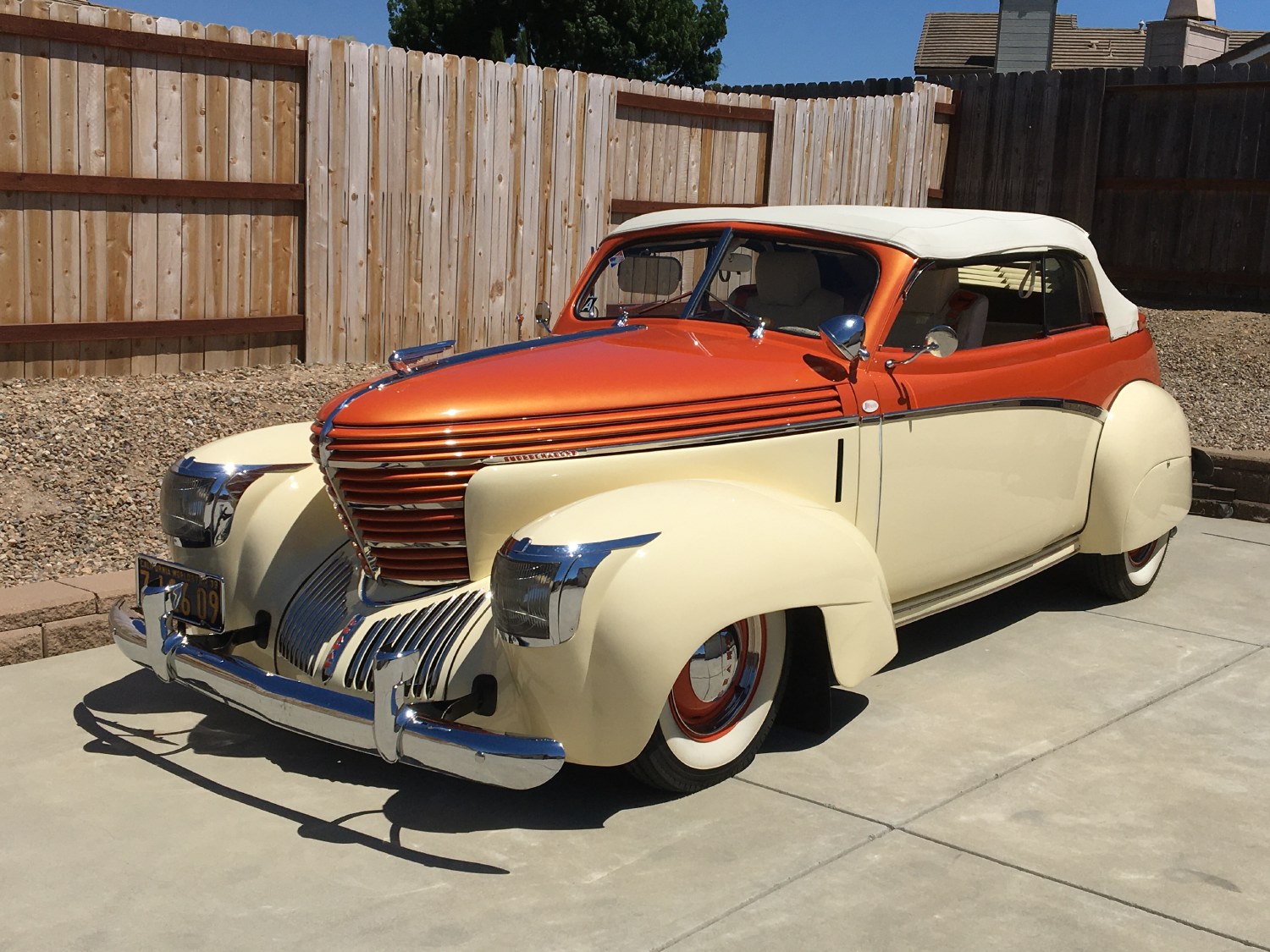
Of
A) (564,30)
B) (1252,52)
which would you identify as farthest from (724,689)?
(564,30)

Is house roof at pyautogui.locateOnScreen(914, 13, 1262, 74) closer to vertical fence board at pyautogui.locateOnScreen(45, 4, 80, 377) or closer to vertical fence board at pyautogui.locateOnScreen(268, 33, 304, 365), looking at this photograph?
vertical fence board at pyautogui.locateOnScreen(268, 33, 304, 365)

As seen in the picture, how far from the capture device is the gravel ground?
6.00 meters

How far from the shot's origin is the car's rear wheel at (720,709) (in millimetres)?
3867

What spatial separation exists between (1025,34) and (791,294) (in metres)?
30.8

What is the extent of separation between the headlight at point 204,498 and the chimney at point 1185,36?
37.8m

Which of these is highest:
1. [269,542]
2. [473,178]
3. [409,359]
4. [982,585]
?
[473,178]

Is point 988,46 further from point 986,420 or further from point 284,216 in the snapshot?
point 986,420

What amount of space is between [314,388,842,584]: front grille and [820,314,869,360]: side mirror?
614 mm

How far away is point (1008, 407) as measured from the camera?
5145 millimetres

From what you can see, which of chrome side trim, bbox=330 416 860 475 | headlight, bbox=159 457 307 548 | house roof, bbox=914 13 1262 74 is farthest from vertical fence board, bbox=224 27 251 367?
house roof, bbox=914 13 1262 74

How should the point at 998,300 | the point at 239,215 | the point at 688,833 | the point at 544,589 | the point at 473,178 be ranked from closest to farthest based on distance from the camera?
the point at 544,589, the point at 688,833, the point at 998,300, the point at 239,215, the point at 473,178

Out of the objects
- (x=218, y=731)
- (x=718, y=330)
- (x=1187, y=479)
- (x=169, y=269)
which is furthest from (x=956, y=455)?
(x=169, y=269)

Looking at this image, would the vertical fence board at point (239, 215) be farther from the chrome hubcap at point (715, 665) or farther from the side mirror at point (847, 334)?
the chrome hubcap at point (715, 665)

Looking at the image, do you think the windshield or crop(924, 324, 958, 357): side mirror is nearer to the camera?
crop(924, 324, 958, 357): side mirror
